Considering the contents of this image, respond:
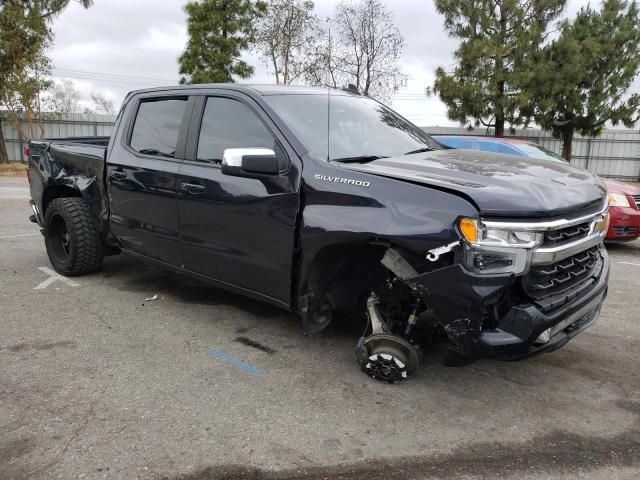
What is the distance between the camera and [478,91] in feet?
68.5

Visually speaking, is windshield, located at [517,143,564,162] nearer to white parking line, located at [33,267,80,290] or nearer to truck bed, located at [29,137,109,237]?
truck bed, located at [29,137,109,237]

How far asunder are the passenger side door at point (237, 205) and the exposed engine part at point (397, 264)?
69 cm

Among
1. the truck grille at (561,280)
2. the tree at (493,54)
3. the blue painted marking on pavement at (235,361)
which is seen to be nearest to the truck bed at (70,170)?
the blue painted marking on pavement at (235,361)

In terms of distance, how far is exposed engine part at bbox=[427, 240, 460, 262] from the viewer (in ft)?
9.14

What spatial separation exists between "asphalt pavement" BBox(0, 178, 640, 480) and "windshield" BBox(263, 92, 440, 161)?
1.45 metres

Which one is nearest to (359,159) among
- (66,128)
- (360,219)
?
(360,219)

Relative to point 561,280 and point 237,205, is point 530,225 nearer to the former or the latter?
point 561,280

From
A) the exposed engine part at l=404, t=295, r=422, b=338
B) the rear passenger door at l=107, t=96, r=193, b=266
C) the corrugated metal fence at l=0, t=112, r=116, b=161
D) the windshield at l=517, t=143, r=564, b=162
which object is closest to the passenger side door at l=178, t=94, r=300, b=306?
the rear passenger door at l=107, t=96, r=193, b=266

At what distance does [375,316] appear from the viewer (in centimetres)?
346

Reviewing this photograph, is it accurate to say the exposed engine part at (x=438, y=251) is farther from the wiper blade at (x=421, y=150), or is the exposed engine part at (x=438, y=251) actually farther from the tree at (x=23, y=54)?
the tree at (x=23, y=54)

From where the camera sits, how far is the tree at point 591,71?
2045 centimetres

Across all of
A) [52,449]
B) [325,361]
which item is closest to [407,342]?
[325,361]

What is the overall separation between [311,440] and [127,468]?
0.90 meters

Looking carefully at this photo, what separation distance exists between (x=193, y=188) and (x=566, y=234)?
2.55 m
